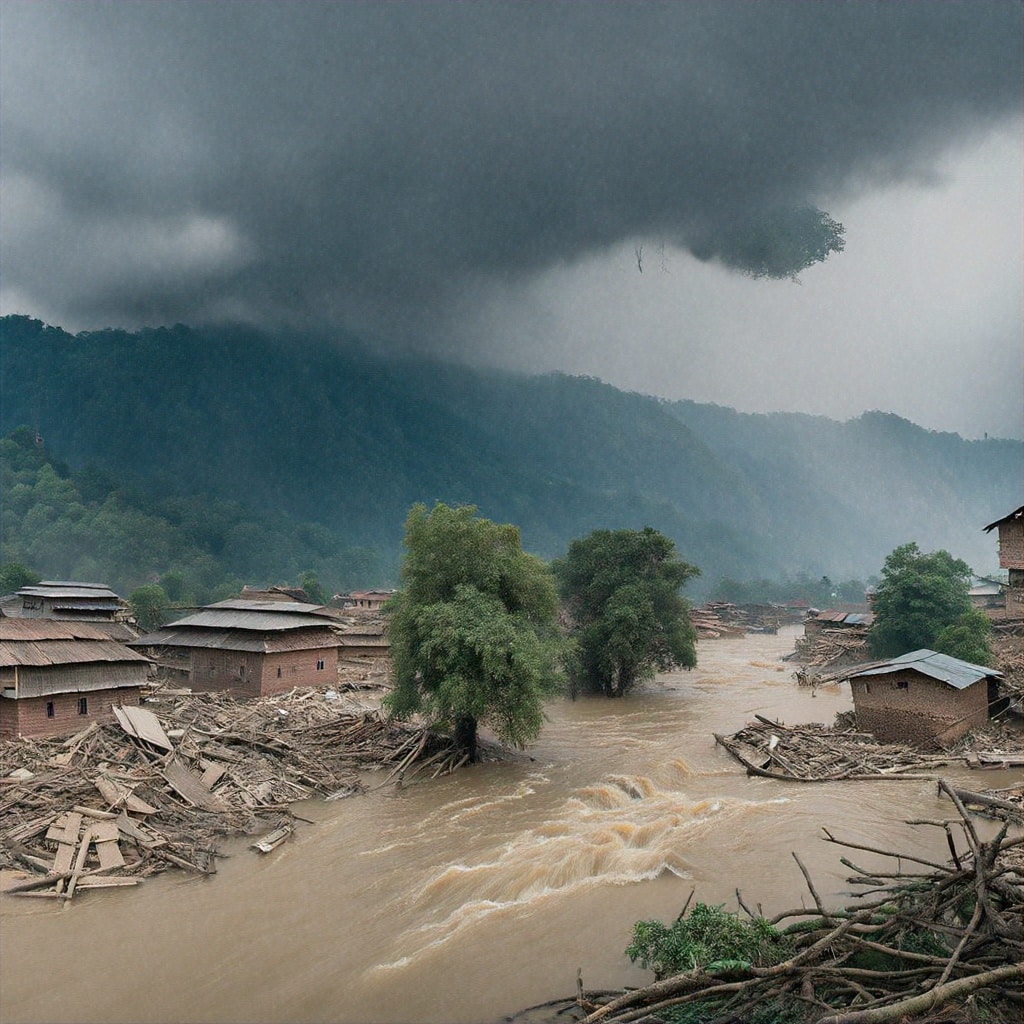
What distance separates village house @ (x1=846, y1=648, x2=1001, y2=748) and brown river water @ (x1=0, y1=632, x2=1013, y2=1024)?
216 cm

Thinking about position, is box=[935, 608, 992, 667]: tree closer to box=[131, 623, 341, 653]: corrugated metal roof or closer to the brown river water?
the brown river water

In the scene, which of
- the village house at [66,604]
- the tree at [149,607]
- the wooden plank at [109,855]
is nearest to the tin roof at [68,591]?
the village house at [66,604]

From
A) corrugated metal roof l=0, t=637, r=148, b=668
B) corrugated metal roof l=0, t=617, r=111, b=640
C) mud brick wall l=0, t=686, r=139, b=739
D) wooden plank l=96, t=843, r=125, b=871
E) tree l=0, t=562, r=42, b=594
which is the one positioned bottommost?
wooden plank l=96, t=843, r=125, b=871

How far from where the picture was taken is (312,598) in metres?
71.6

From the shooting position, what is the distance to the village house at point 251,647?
27.2m

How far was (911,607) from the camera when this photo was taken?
3741cm


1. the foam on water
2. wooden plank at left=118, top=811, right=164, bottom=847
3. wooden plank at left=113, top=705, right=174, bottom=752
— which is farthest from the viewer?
wooden plank at left=113, top=705, right=174, bottom=752

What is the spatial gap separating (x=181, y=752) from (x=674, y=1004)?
48.6 feet

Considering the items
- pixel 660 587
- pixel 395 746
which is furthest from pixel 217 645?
pixel 660 587

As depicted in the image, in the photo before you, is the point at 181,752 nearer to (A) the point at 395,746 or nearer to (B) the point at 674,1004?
(A) the point at 395,746

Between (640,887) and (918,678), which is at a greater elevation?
(918,678)

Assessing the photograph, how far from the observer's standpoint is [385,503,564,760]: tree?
1870 centimetres

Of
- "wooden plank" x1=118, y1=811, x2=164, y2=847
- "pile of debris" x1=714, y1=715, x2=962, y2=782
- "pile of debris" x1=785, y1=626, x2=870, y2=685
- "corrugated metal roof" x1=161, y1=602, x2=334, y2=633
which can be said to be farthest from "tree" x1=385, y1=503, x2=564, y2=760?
"pile of debris" x1=785, y1=626, x2=870, y2=685

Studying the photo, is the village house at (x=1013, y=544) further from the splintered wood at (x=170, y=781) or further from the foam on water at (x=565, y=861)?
the splintered wood at (x=170, y=781)
